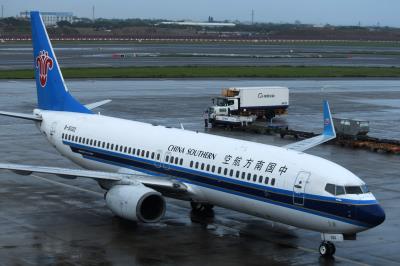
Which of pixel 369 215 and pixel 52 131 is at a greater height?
pixel 52 131

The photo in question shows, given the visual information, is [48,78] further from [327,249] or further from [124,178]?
[327,249]

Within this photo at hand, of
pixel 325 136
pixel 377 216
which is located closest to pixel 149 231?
pixel 377 216

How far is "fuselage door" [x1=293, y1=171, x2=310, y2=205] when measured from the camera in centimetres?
3053

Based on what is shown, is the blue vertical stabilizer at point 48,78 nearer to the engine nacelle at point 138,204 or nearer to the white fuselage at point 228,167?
the white fuselage at point 228,167

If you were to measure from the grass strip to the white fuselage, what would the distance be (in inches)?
2750

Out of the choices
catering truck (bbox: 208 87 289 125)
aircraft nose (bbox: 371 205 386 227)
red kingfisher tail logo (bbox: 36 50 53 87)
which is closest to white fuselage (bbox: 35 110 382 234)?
aircraft nose (bbox: 371 205 386 227)

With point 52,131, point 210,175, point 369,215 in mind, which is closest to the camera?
point 369,215

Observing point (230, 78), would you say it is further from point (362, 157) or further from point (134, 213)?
point (134, 213)

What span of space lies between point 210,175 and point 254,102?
139ft

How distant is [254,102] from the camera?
249ft

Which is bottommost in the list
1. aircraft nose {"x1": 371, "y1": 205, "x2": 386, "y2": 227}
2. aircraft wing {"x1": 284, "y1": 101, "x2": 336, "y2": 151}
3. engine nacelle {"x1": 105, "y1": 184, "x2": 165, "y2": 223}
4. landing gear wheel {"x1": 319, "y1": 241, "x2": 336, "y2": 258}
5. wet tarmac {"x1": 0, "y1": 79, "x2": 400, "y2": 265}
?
wet tarmac {"x1": 0, "y1": 79, "x2": 400, "y2": 265}

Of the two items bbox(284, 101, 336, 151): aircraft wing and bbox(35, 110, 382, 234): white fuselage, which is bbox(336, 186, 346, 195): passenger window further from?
bbox(284, 101, 336, 151): aircraft wing

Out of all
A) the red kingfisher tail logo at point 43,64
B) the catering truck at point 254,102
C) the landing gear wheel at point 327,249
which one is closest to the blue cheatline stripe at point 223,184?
the landing gear wheel at point 327,249

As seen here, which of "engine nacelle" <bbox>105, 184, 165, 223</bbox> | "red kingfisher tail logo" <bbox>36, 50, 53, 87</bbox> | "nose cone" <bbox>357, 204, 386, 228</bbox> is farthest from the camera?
"red kingfisher tail logo" <bbox>36, 50, 53, 87</bbox>
